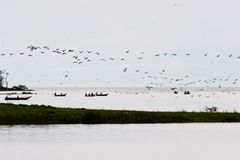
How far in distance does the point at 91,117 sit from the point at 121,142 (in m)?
13.6

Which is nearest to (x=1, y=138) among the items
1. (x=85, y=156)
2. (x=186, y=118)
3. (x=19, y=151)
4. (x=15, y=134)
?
(x=15, y=134)

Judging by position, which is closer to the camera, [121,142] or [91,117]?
[121,142]

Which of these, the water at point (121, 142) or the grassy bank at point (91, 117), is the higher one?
the grassy bank at point (91, 117)

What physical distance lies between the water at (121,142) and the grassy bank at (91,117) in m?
0.71

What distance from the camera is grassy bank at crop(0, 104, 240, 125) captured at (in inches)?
2591

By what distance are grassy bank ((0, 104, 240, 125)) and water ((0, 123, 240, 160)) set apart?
0.71 meters

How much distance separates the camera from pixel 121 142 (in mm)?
53469

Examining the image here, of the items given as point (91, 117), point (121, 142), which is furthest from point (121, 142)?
point (91, 117)

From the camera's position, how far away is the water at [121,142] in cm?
4503

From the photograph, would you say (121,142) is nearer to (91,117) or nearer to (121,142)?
(121,142)

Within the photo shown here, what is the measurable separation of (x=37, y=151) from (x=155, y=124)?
75.9ft

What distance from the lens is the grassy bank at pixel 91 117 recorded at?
2591 inches

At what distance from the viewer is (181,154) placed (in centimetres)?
4559

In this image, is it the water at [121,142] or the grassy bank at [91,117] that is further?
the grassy bank at [91,117]
